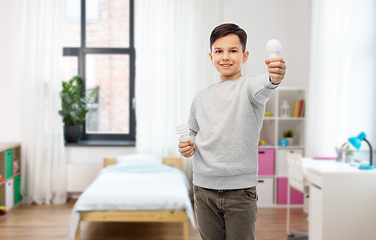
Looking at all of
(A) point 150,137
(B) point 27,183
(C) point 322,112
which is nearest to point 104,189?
(A) point 150,137

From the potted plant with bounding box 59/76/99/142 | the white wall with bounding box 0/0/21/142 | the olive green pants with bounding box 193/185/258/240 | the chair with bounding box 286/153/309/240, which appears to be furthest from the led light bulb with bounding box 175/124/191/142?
the white wall with bounding box 0/0/21/142

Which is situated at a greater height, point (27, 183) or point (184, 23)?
point (184, 23)

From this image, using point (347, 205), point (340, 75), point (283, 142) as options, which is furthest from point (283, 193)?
point (347, 205)

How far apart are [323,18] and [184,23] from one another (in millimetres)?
1485

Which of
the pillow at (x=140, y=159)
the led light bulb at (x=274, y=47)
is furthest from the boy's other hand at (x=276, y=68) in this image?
the pillow at (x=140, y=159)

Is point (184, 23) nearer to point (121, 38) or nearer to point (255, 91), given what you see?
point (121, 38)

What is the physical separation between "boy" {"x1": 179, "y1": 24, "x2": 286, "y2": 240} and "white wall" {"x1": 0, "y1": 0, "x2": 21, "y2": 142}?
137 inches

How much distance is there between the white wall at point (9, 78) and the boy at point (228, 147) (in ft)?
11.4

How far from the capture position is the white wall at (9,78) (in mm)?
3924

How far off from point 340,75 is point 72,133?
298 cm

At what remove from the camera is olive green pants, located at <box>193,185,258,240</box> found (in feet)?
3.55

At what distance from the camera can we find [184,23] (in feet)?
12.8

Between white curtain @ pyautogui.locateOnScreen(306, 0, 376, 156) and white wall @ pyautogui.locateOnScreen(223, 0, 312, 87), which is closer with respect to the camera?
white curtain @ pyautogui.locateOnScreen(306, 0, 376, 156)

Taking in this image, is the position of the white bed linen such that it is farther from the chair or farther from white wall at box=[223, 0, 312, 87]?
white wall at box=[223, 0, 312, 87]
